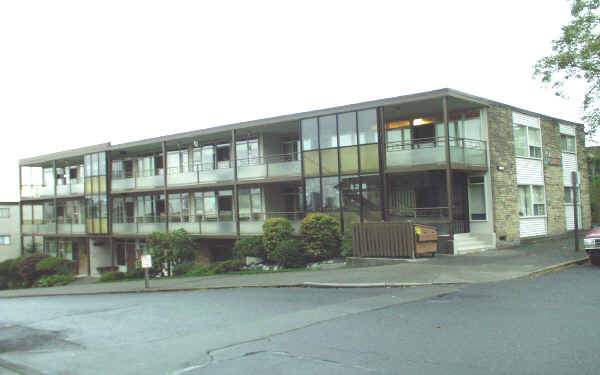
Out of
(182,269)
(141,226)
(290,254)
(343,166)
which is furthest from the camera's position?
(141,226)

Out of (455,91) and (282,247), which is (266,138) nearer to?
(282,247)

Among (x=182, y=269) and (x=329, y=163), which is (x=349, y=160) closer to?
(x=329, y=163)

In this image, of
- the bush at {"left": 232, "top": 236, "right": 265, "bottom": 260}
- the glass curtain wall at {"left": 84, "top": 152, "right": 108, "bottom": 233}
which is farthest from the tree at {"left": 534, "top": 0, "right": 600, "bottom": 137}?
the glass curtain wall at {"left": 84, "top": 152, "right": 108, "bottom": 233}

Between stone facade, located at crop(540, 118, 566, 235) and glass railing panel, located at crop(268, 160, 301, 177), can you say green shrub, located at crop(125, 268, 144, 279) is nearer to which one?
glass railing panel, located at crop(268, 160, 301, 177)

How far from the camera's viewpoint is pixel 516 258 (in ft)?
57.9

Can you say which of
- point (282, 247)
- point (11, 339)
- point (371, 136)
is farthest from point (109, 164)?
point (11, 339)

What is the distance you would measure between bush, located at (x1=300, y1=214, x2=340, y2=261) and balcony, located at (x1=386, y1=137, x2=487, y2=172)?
351 cm

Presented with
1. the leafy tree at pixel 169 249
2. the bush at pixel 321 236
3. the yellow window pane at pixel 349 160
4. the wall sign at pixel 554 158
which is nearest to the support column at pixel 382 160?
the yellow window pane at pixel 349 160

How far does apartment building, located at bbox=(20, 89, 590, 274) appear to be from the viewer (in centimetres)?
2219

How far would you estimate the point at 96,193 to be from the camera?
3762 centimetres

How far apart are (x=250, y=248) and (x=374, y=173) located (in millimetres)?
7225

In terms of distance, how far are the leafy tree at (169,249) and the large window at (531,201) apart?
58.5ft

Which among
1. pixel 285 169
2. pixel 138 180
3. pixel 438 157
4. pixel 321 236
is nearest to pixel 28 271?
pixel 138 180

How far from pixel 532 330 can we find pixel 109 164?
34096 mm
